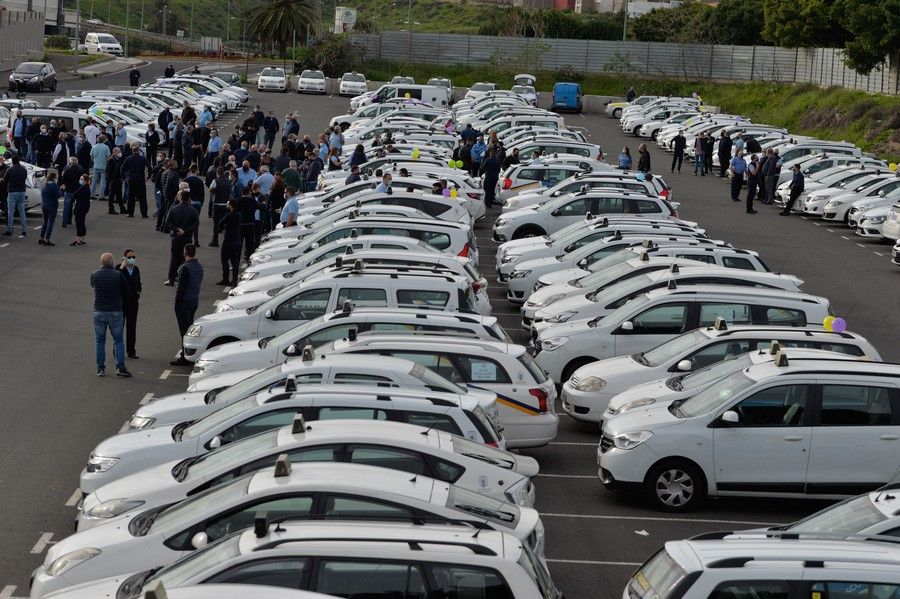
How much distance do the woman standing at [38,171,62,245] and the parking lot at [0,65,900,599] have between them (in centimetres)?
36

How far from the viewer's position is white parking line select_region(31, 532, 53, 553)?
1152cm

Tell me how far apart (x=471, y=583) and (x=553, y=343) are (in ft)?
33.1

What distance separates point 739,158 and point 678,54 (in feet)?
141

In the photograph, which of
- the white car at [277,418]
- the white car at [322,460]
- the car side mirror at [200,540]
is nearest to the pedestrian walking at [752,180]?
the white car at [277,418]

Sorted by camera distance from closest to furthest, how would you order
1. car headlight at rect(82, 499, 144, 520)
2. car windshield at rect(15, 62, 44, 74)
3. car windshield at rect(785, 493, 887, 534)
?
car windshield at rect(785, 493, 887, 534)
car headlight at rect(82, 499, 144, 520)
car windshield at rect(15, 62, 44, 74)

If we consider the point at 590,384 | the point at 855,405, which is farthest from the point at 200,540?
the point at 590,384

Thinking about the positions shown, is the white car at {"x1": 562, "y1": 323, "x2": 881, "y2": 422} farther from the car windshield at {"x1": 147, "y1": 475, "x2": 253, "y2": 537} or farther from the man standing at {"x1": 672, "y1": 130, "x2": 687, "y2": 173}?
the man standing at {"x1": 672, "y1": 130, "x2": 687, "y2": 173}

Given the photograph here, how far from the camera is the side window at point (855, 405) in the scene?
13.4 metres

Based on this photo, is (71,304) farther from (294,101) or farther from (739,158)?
(294,101)

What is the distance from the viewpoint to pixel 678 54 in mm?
80000

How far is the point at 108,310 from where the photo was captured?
17.9m

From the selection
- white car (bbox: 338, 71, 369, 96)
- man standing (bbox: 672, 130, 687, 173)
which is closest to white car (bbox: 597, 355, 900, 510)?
man standing (bbox: 672, 130, 687, 173)

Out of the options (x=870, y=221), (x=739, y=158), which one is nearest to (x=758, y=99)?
(x=739, y=158)

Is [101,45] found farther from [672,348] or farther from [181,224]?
[672,348]
